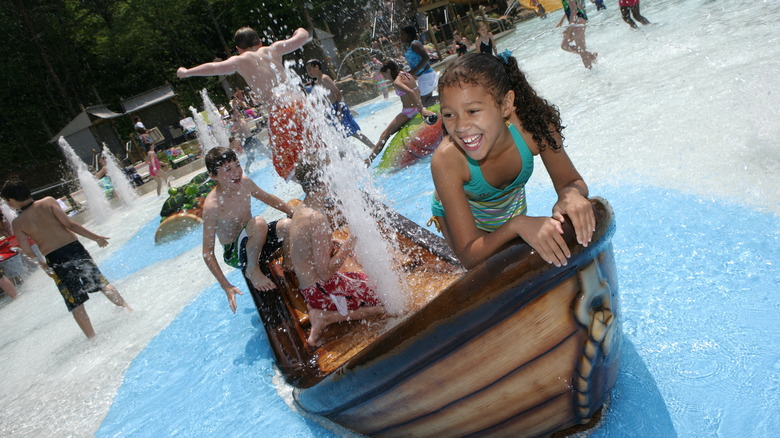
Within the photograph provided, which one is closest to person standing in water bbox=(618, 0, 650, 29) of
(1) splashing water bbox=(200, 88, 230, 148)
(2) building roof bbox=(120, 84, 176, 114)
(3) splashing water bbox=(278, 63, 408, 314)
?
(3) splashing water bbox=(278, 63, 408, 314)

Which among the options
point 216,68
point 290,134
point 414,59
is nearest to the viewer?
point 290,134

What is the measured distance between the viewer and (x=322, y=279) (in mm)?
3250

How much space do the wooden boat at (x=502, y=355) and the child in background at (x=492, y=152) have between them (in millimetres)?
91

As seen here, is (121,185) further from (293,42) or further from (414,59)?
(293,42)

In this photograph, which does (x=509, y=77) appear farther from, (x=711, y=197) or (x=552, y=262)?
(x=711, y=197)

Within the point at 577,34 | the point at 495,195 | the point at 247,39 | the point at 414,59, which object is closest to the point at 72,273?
the point at 247,39

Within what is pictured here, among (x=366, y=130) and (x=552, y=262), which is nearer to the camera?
(x=552, y=262)

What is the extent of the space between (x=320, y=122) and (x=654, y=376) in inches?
146

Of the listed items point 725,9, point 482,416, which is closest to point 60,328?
point 482,416

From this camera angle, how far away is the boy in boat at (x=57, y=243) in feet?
17.1

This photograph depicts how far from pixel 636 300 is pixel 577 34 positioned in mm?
7469

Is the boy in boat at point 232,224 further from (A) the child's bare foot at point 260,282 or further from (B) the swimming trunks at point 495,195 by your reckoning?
(B) the swimming trunks at point 495,195

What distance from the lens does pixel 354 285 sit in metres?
3.29

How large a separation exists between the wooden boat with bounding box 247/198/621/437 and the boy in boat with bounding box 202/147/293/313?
5.52ft
